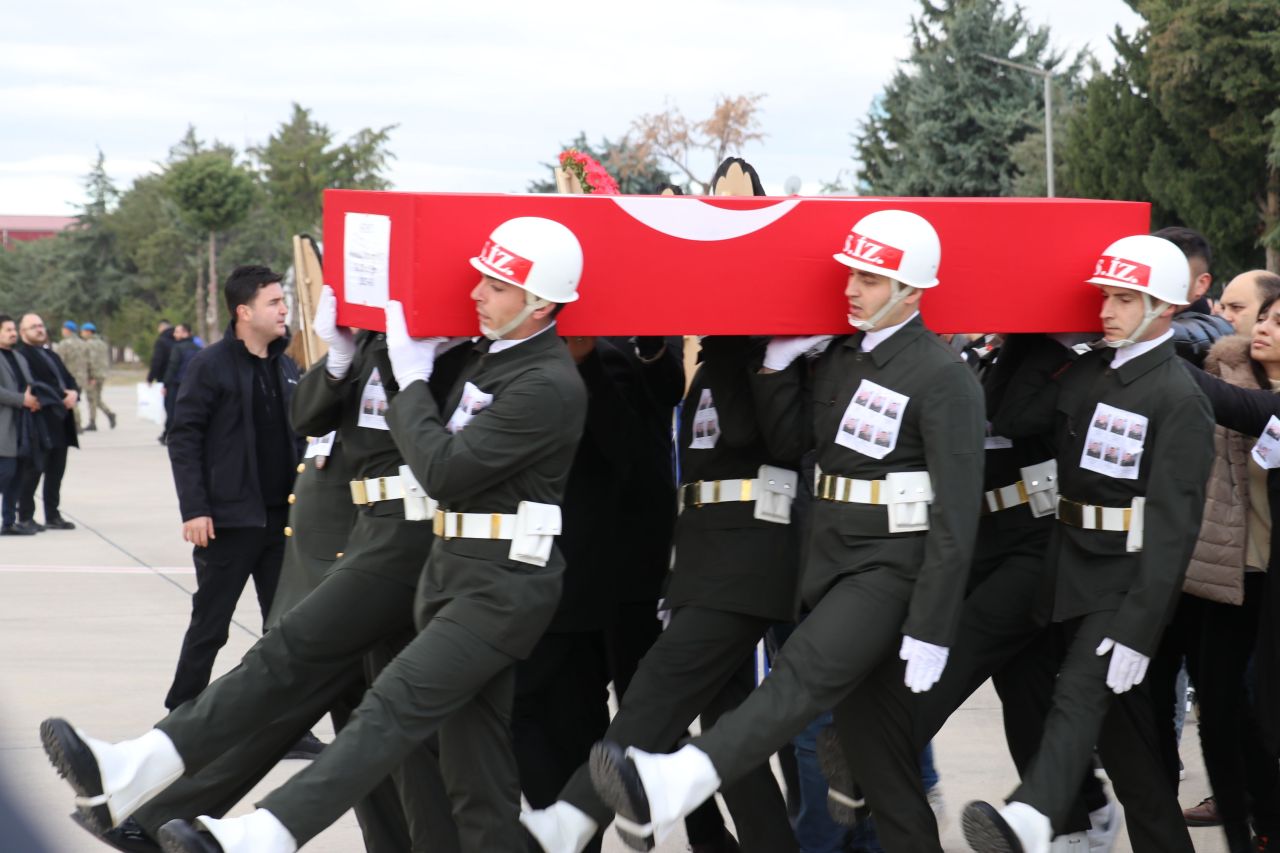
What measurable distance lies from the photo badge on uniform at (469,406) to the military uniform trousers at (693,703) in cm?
87

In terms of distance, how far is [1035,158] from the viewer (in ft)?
126

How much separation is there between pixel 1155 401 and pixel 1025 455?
53cm

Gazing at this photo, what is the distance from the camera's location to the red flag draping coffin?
4.26m

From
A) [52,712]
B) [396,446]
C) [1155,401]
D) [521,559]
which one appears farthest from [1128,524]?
[52,712]

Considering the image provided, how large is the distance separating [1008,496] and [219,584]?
3147 millimetres

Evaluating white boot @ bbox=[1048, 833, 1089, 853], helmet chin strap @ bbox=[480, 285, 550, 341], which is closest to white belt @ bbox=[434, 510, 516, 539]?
helmet chin strap @ bbox=[480, 285, 550, 341]

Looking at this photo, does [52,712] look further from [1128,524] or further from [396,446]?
[1128,524]

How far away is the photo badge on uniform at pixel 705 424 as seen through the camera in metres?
4.68

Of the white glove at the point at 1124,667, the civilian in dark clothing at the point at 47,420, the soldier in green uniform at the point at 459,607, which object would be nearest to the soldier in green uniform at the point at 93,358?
the civilian in dark clothing at the point at 47,420

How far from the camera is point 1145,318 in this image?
4449 mm

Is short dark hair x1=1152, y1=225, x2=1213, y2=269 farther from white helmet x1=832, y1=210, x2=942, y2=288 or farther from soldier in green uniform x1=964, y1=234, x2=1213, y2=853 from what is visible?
white helmet x1=832, y1=210, x2=942, y2=288

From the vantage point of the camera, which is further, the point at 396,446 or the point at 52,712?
the point at 52,712

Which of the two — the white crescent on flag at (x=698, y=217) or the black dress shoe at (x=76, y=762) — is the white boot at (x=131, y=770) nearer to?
the black dress shoe at (x=76, y=762)

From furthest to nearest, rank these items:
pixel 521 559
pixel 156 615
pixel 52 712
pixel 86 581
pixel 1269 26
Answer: pixel 1269 26 → pixel 86 581 → pixel 156 615 → pixel 52 712 → pixel 521 559
